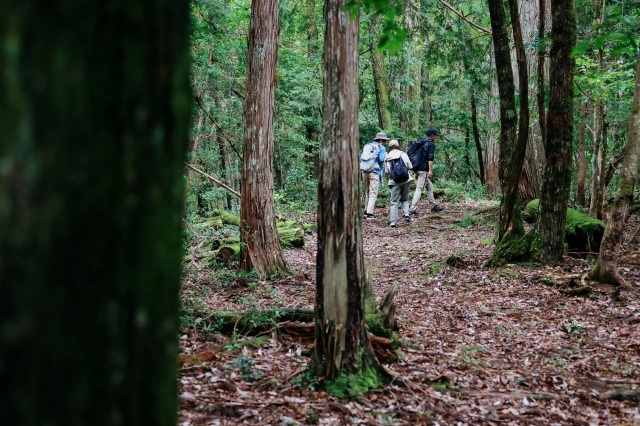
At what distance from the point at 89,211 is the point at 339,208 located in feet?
10.8

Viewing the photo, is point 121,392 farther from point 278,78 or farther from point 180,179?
point 278,78

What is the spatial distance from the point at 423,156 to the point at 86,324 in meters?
15.4

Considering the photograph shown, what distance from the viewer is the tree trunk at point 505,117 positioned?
9406mm

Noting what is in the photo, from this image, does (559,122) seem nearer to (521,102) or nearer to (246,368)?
(521,102)

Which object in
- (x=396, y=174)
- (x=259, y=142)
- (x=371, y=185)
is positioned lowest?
(x=371, y=185)

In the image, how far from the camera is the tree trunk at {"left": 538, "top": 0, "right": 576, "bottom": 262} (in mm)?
8531

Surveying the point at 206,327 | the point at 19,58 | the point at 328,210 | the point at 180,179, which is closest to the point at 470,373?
the point at 328,210

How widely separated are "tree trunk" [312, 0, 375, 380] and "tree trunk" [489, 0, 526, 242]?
578 cm

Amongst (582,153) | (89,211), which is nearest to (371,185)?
(582,153)

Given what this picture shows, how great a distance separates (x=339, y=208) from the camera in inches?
Answer: 165

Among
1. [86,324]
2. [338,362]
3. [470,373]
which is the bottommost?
[470,373]

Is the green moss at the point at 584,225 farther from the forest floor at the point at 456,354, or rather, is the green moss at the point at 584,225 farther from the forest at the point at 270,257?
the forest floor at the point at 456,354

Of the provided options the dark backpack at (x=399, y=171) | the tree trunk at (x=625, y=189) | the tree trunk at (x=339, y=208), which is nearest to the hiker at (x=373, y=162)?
the dark backpack at (x=399, y=171)

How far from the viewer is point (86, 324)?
954mm
